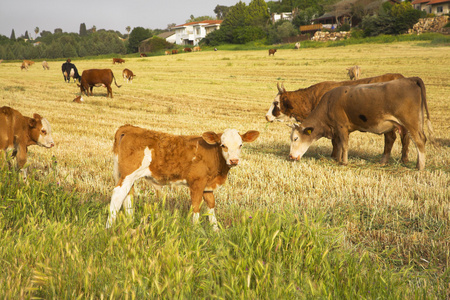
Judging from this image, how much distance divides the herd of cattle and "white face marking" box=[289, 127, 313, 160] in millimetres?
13

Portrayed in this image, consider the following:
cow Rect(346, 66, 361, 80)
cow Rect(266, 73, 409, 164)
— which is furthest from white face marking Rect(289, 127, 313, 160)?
cow Rect(346, 66, 361, 80)

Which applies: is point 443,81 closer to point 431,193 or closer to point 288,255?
point 431,193

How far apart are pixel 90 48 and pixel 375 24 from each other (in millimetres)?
64502

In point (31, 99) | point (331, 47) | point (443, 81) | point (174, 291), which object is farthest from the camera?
point (331, 47)

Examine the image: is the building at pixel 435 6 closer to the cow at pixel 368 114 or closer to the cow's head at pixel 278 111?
the cow's head at pixel 278 111

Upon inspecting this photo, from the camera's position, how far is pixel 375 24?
59781 mm

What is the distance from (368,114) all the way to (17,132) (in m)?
6.12

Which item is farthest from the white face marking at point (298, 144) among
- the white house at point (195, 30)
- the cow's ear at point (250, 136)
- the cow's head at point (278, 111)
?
the white house at point (195, 30)

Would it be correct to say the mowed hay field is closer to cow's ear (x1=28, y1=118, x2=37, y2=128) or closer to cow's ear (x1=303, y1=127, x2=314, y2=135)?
cow's ear (x1=303, y1=127, x2=314, y2=135)

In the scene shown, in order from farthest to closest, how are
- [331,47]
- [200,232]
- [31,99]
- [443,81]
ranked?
[331,47] → [443,81] → [31,99] → [200,232]

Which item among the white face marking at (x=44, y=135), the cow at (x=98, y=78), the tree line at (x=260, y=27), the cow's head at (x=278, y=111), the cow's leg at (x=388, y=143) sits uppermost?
the tree line at (x=260, y=27)

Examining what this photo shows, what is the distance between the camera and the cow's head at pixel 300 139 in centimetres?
856

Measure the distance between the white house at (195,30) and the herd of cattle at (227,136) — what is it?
108 m

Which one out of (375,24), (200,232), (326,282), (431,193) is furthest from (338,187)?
(375,24)
